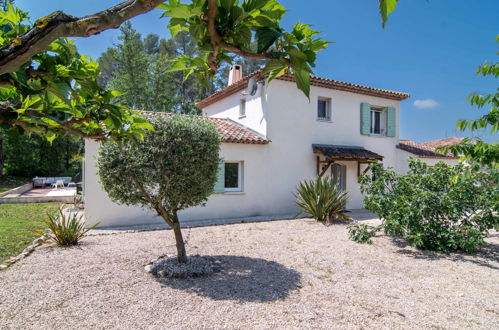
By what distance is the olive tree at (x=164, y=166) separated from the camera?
567 centimetres

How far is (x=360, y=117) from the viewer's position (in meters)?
15.6

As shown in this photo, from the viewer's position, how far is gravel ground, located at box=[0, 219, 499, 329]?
13.5 feet

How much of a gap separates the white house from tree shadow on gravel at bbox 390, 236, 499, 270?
5866mm

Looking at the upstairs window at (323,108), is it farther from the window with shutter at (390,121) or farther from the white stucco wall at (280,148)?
the window with shutter at (390,121)

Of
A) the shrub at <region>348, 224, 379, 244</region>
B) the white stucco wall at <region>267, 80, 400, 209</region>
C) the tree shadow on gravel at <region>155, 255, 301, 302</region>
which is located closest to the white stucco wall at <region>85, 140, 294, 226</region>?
the white stucco wall at <region>267, 80, 400, 209</region>

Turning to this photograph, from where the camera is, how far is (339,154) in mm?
13680

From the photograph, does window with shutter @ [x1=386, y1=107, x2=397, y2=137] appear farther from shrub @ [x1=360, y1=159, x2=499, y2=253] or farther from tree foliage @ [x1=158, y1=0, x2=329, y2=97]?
tree foliage @ [x1=158, y1=0, x2=329, y2=97]

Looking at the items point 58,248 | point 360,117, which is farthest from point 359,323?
point 360,117

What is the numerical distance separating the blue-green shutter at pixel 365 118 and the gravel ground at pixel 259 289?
8.34 meters

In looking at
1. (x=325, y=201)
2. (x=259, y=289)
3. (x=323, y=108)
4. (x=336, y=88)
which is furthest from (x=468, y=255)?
(x=336, y=88)

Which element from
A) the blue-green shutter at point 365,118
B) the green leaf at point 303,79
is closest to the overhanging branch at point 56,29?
the green leaf at point 303,79

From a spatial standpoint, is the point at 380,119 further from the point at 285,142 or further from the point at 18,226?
the point at 18,226

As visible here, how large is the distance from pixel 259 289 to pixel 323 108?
37.8ft

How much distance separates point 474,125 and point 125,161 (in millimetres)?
5300
